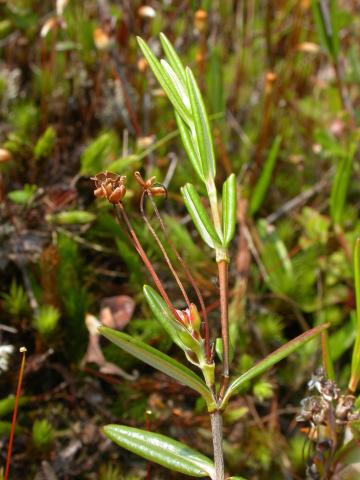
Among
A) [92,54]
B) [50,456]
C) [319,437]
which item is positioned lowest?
[50,456]

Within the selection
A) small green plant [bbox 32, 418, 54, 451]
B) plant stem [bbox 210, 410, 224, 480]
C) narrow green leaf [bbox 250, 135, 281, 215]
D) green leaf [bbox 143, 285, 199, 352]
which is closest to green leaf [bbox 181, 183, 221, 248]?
green leaf [bbox 143, 285, 199, 352]

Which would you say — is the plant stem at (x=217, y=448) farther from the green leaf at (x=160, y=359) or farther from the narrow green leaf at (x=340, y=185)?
the narrow green leaf at (x=340, y=185)

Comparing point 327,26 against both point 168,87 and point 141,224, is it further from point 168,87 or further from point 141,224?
point 168,87

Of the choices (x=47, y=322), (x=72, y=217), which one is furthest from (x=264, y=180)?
(x=47, y=322)

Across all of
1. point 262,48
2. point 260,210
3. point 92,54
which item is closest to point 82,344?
point 260,210

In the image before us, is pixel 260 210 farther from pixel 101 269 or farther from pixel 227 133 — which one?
pixel 101 269

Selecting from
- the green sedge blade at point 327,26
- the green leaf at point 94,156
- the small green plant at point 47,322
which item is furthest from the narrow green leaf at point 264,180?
the small green plant at point 47,322
